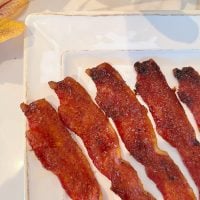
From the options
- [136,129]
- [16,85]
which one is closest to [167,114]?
[136,129]

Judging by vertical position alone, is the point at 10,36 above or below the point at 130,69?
above

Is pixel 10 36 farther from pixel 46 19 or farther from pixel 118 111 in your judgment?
pixel 118 111

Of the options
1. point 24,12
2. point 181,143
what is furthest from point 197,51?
point 24,12

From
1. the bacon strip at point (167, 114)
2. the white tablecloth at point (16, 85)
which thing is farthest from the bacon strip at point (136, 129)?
the white tablecloth at point (16, 85)

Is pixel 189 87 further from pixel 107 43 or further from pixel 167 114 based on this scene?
pixel 107 43

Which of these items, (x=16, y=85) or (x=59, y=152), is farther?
(x=16, y=85)

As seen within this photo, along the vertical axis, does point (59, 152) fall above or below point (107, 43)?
below

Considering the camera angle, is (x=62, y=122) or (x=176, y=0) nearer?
(x=62, y=122)

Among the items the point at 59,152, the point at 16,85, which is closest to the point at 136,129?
the point at 59,152
